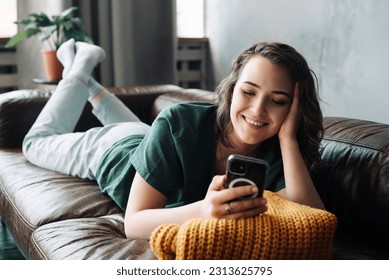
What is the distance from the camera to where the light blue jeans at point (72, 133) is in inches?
66.1

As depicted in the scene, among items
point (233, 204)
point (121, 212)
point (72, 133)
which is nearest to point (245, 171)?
point (233, 204)

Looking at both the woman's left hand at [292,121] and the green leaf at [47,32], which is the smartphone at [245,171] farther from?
the green leaf at [47,32]

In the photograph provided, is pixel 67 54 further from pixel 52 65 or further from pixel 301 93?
pixel 301 93

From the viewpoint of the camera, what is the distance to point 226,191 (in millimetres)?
862

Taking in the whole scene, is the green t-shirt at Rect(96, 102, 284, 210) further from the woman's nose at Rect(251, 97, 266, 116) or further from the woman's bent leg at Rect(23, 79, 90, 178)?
the woman's bent leg at Rect(23, 79, 90, 178)

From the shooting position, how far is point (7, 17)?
3.11m

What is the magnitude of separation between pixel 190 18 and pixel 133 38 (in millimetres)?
599

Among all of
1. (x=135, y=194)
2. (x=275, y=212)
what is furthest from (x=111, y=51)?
(x=275, y=212)

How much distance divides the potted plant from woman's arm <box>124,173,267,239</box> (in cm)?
178

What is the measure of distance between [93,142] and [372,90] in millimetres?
1165

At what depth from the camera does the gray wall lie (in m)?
2.11

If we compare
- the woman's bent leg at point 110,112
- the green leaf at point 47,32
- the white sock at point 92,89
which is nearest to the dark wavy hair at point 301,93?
the woman's bent leg at point 110,112

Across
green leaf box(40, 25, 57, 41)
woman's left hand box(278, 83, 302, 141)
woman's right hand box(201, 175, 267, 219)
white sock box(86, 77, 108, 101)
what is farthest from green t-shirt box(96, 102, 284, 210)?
green leaf box(40, 25, 57, 41)
